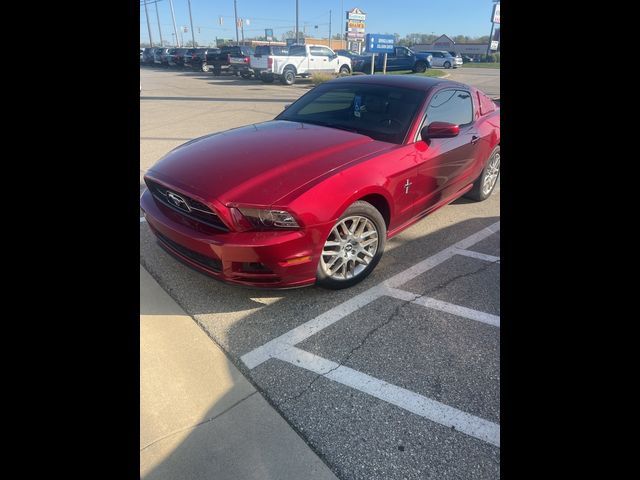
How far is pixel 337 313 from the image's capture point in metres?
2.91

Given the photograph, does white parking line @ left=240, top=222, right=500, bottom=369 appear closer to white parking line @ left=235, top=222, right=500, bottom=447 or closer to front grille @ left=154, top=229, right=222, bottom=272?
white parking line @ left=235, top=222, right=500, bottom=447

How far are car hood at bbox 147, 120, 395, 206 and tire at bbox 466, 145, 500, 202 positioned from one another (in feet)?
7.56

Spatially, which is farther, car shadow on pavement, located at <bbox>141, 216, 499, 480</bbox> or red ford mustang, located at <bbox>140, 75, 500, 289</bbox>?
red ford mustang, located at <bbox>140, 75, 500, 289</bbox>

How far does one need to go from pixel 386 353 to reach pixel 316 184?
3.95 ft

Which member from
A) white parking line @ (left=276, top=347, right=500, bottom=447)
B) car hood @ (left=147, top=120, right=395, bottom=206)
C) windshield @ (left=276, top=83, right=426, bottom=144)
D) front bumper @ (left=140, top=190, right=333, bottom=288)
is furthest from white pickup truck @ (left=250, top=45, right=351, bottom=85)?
white parking line @ (left=276, top=347, right=500, bottom=447)

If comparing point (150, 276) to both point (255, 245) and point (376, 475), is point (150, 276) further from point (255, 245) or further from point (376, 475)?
point (376, 475)

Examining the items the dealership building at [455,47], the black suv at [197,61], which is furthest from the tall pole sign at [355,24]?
the dealership building at [455,47]

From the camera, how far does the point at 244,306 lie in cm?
299

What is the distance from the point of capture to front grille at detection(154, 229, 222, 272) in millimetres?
2744

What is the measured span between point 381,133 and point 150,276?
2.36m

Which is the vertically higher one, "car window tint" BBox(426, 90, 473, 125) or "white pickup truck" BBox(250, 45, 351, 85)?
"white pickup truck" BBox(250, 45, 351, 85)

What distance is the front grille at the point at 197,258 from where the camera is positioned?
108 inches

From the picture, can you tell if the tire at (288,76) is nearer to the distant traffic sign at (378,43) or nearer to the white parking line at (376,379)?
the distant traffic sign at (378,43)

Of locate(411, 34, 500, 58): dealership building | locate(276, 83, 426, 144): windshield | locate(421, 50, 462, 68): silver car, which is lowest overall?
locate(276, 83, 426, 144): windshield
